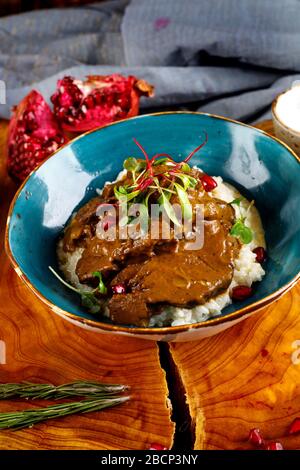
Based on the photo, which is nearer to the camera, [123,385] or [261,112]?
[123,385]

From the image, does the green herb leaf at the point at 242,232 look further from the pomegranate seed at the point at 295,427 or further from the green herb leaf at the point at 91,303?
the pomegranate seed at the point at 295,427

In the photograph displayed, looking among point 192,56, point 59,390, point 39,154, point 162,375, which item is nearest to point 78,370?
point 59,390

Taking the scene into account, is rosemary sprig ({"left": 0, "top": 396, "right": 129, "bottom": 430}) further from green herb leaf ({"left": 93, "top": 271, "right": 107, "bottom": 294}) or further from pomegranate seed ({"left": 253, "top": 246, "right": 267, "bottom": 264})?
pomegranate seed ({"left": 253, "top": 246, "right": 267, "bottom": 264})

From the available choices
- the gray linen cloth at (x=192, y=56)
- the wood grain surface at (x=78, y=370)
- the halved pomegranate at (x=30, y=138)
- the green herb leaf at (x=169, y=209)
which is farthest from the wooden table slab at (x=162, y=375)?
the gray linen cloth at (x=192, y=56)

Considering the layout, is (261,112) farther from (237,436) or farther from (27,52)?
(237,436)

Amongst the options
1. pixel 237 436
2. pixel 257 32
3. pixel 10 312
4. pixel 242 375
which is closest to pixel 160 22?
pixel 257 32

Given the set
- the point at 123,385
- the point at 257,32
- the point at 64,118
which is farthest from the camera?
the point at 257,32
